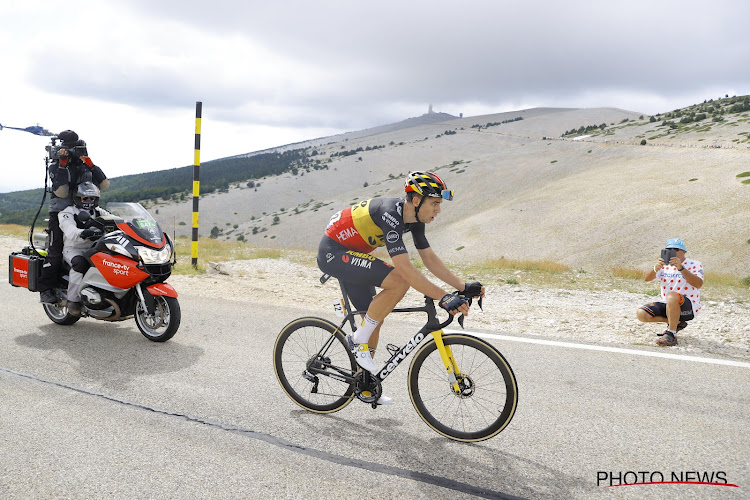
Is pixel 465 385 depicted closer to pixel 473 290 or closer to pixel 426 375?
pixel 426 375

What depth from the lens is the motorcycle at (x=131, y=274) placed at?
6.11 m

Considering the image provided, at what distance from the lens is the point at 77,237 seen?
648cm

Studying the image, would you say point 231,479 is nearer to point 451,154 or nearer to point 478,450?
point 478,450

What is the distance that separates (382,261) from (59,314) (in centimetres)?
532

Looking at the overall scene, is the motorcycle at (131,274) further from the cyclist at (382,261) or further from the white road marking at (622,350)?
the white road marking at (622,350)

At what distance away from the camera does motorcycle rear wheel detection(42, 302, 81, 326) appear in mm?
6977

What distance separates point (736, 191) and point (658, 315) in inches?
1177

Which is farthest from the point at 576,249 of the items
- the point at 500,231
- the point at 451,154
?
the point at 451,154

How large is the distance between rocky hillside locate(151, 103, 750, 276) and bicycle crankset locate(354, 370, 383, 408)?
3877 millimetres

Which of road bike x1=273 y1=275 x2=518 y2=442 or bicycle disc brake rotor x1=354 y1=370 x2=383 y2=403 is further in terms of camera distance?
bicycle disc brake rotor x1=354 y1=370 x2=383 y2=403

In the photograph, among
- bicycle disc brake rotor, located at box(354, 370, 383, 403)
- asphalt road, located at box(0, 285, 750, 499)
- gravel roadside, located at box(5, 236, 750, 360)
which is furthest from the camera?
gravel roadside, located at box(5, 236, 750, 360)

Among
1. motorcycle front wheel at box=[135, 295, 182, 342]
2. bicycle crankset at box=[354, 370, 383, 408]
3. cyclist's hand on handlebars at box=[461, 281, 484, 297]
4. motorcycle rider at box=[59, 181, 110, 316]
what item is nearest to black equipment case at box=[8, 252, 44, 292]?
motorcycle rider at box=[59, 181, 110, 316]

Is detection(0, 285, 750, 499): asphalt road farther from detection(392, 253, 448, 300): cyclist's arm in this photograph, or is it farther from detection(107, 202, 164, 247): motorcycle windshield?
detection(107, 202, 164, 247): motorcycle windshield

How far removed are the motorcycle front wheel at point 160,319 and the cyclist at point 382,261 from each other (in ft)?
8.93
